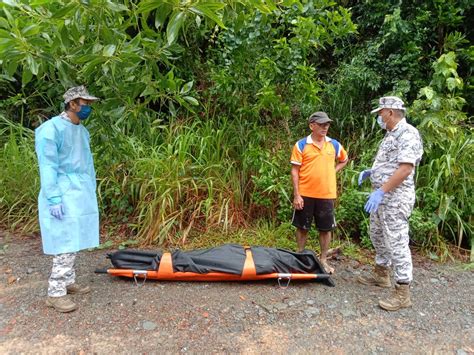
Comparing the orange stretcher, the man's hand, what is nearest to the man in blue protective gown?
the orange stretcher

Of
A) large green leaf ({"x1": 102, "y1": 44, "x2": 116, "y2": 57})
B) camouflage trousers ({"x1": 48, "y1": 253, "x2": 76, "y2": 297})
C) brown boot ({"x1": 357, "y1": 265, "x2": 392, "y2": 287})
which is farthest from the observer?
brown boot ({"x1": 357, "y1": 265, "x2": 392, "y2": 287})

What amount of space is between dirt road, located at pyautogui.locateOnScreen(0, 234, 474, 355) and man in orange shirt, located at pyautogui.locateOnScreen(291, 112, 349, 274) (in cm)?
62

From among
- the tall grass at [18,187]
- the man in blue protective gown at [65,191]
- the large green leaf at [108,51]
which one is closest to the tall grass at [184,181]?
the tall grass at [18,187]

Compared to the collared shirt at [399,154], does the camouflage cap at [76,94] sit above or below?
above

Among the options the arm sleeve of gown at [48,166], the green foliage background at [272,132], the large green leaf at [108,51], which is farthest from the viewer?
the green foliage background at [272,132]

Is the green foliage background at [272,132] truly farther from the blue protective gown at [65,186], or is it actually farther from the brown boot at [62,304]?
the brown boot at [62,304]

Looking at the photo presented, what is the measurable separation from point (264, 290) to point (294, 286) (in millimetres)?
287

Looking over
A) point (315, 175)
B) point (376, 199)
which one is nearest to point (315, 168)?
point (315, 175)

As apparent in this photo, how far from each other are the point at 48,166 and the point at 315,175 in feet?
7.32

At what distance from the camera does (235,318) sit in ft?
9.75

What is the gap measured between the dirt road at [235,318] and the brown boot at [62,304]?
0.15 ft

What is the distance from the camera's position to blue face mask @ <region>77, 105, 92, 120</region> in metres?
3.02

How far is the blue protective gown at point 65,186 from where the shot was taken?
283 centimetres

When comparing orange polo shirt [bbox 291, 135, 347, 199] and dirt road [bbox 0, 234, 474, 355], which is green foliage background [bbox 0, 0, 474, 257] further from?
dirt road [bbox 0, 234, 474, 355]
